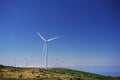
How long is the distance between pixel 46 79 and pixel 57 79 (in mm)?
2853

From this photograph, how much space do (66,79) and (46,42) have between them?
28.3 meters

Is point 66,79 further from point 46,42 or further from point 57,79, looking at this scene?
point 46,42

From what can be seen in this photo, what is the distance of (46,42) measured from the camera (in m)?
89.6

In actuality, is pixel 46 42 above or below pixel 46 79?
above

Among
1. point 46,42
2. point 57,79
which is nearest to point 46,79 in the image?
point 57,79

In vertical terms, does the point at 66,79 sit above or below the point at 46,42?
below

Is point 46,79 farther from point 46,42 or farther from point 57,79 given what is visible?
point 46,42

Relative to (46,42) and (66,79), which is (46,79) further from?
(46,42)

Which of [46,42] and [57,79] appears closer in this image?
[57,79]

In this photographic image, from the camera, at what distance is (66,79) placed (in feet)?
209

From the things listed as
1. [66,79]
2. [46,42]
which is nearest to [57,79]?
[66,79]

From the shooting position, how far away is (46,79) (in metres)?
61.6

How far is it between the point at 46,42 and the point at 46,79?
29.4 m
